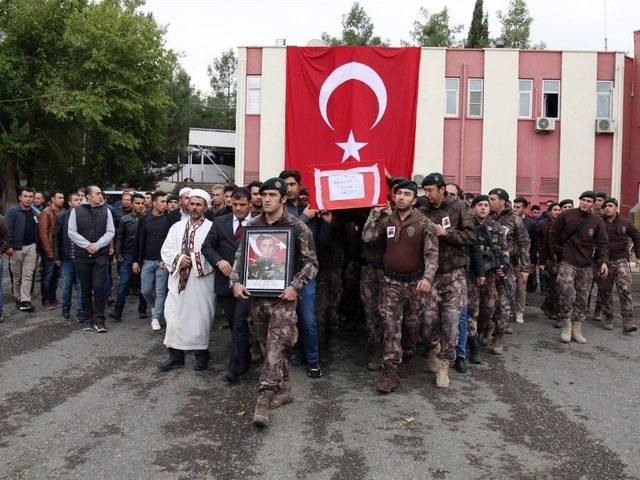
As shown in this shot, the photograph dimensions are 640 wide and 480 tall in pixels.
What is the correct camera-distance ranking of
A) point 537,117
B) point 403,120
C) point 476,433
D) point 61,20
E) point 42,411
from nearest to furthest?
1. point 476,433
2. point 42,411
3. point 403,120
4. point 537,117
5. point 61,20

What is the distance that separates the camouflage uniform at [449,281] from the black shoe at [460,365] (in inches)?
18.5

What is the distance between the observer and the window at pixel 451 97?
22906 mm

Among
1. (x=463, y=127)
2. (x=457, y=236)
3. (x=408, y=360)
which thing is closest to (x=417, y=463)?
(x=408, y=360)

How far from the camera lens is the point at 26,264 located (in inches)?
378

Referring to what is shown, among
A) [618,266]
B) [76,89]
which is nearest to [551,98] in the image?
[618,266]

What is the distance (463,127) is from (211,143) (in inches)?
726

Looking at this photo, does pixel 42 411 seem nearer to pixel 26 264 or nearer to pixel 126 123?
pixel 26 264

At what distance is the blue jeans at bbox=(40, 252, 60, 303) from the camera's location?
381 inches

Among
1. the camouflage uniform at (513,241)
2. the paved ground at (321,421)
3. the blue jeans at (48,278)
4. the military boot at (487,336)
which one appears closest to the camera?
the paved ground at (321,421)

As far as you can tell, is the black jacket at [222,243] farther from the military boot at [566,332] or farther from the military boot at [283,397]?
the military boot at [566,332]

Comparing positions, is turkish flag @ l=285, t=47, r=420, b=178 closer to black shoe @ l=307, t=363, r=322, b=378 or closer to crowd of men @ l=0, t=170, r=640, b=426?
crowd of men @ l=0, t=170, r=640, b=426

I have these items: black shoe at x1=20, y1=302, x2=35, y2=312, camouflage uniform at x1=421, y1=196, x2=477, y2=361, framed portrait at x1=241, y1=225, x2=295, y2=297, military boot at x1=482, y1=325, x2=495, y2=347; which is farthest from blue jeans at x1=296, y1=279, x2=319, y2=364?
black shoe at x1=20, y1=302, x2=35, y2=312

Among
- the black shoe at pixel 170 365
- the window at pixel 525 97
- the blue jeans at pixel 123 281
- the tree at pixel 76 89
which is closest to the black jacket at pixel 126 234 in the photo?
the blue jeans at pixel 123 281

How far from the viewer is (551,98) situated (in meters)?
23.0
